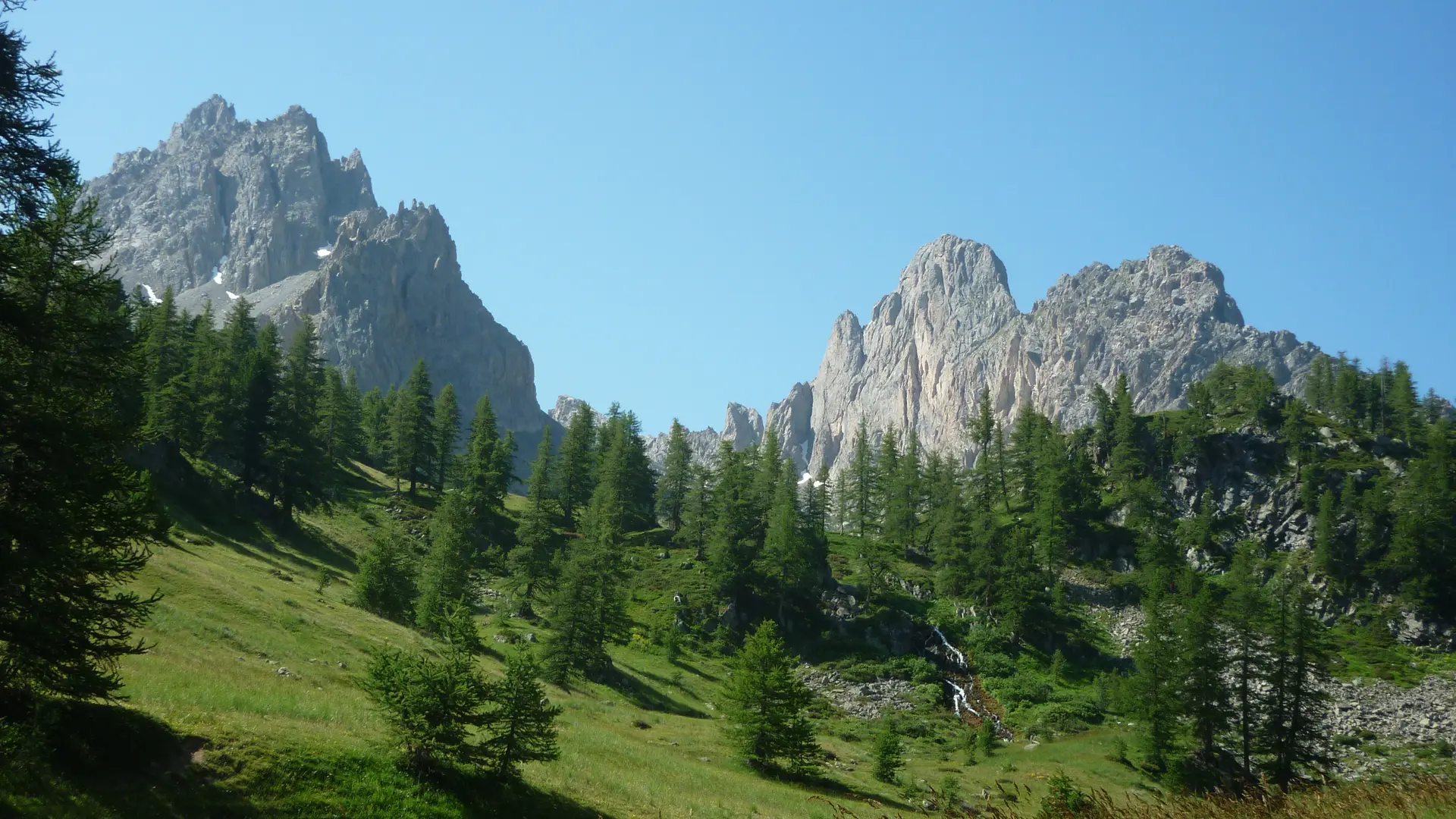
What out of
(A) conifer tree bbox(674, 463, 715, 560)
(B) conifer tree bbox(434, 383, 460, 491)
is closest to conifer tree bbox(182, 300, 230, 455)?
(B) conifer tree bbox(434, 383, 460, 491)

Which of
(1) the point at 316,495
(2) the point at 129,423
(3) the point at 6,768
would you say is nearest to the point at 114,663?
(3) the point at 6,768

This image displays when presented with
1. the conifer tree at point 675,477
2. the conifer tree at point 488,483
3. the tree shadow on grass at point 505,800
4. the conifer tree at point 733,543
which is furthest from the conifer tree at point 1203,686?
the conifer tree at point 675,477

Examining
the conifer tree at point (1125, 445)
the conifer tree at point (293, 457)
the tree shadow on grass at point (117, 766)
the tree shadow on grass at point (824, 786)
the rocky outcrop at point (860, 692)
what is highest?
the conifer tree at point (1125, 445)

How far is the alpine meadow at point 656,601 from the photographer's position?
15836 mm

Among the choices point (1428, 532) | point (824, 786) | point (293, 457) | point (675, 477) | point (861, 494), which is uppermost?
point (1428, 532)

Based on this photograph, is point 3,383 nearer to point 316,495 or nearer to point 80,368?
point 80,368

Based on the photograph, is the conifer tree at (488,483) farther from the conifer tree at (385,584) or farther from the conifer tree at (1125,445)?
the conifer tree at (1125,445)

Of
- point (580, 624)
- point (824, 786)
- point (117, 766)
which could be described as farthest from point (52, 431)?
point (580, 624)

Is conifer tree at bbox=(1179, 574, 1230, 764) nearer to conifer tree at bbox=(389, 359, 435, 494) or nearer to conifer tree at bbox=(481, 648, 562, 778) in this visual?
conifer tree at bbox=(481, 648, 562, 778)

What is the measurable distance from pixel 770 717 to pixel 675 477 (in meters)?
63.5

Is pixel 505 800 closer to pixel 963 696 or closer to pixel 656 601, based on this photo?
pixel 963 696

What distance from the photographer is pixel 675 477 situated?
101 metres

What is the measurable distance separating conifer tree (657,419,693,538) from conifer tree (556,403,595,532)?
34.6ft

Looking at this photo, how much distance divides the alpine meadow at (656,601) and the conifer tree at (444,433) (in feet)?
1.71
